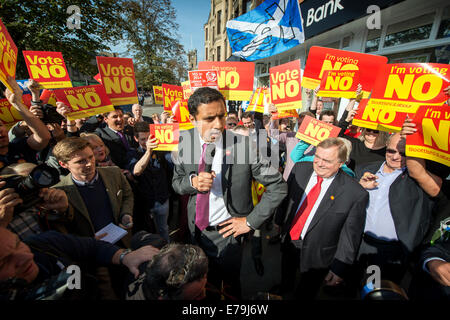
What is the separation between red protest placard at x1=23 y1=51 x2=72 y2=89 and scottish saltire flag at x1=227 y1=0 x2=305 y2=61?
630 cm

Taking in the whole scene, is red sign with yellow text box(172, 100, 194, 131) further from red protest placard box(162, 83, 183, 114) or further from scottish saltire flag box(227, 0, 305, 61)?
scottish saltire flag box(227, 0, 305, 61)

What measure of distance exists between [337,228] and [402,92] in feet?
5.64

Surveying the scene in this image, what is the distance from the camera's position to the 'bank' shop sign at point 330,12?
4.55 meters

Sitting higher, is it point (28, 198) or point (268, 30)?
point (268, 30)

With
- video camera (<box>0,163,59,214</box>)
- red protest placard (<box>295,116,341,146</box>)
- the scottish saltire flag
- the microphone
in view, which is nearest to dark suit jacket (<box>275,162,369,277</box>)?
red protest placard (<box>295,116,341,146</box>)

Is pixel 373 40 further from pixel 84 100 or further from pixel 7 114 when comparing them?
pixel 7 114

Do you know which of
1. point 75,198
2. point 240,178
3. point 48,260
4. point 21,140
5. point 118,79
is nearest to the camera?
point 48,260

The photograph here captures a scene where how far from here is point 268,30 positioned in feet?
22.9

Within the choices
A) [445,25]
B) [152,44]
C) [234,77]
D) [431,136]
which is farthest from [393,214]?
[152,44]

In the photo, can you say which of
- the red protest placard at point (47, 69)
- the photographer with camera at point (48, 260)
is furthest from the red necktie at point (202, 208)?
the red protest placard at point (47, 69)

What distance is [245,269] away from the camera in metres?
2.71

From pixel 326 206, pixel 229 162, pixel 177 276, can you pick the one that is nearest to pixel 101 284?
pixel 177 276

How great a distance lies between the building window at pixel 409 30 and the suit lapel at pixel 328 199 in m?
4.84

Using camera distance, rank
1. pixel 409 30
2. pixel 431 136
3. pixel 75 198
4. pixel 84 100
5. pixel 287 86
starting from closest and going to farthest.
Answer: pixel 431 136
pixel 75 198
pixel 84 100
pixel 287 86
pixel 409 30
